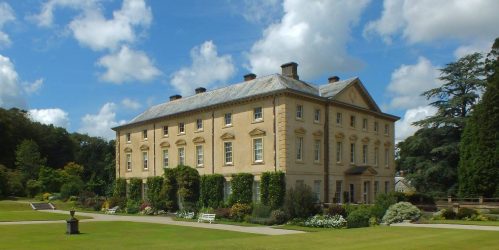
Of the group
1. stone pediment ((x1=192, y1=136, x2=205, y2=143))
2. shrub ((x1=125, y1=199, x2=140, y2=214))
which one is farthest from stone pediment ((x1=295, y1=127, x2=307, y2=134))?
shrub ((x1=125, y1=199, x2=140, y2=214))

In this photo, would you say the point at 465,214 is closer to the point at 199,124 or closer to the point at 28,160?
the point at 199,124

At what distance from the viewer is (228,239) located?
64.6ft

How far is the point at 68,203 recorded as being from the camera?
5378 cm

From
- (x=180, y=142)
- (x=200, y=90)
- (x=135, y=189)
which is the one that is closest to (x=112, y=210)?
(x=135, y=189)

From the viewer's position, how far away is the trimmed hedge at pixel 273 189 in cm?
3444

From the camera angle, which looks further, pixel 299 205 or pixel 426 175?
pixel 426 175

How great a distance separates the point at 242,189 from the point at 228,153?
12.4 feet

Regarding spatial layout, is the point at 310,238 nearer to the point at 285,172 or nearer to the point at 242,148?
the point at 285,172

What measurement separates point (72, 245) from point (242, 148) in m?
20.5

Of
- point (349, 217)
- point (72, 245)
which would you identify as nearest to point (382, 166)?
point (349, 217)

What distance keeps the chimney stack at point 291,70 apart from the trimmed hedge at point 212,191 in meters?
10.1

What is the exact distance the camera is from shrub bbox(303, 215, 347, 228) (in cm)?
2864

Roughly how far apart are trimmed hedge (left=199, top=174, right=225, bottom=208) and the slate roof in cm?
605

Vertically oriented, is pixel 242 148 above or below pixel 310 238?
above
